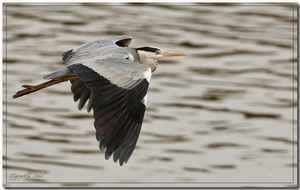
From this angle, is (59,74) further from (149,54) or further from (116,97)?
(149,54)

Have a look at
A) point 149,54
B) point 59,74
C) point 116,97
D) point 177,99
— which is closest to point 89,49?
point 149,54

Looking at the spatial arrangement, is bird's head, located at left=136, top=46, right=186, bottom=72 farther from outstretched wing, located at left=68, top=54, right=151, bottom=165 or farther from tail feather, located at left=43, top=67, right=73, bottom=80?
outstretched wing, located at left=68, top=54, right=151, bottom=165

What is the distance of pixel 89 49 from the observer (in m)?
6.55

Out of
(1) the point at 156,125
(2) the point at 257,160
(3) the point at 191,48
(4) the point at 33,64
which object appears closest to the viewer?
(2) the point at 257,160

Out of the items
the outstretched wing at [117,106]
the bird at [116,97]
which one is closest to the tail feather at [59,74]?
the bird at [116,97]

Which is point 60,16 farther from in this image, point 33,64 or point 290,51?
point 290,51

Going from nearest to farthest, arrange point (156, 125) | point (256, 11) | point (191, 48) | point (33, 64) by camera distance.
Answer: point (156, 125) → point (33, 64) → point (191, 48) → point (256, 11)

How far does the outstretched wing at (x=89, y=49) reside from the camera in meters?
6.36

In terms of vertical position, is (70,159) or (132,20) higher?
(132,20)

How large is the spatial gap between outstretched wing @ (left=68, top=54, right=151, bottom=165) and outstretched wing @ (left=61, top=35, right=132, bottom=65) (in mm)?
759

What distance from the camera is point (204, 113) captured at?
9.99 m

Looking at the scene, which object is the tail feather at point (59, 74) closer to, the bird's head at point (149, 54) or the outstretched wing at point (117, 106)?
the outstretched wing at point (117, 106)

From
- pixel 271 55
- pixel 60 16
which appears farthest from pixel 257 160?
pixel 60 16

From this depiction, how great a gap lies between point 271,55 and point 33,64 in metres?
3.60
